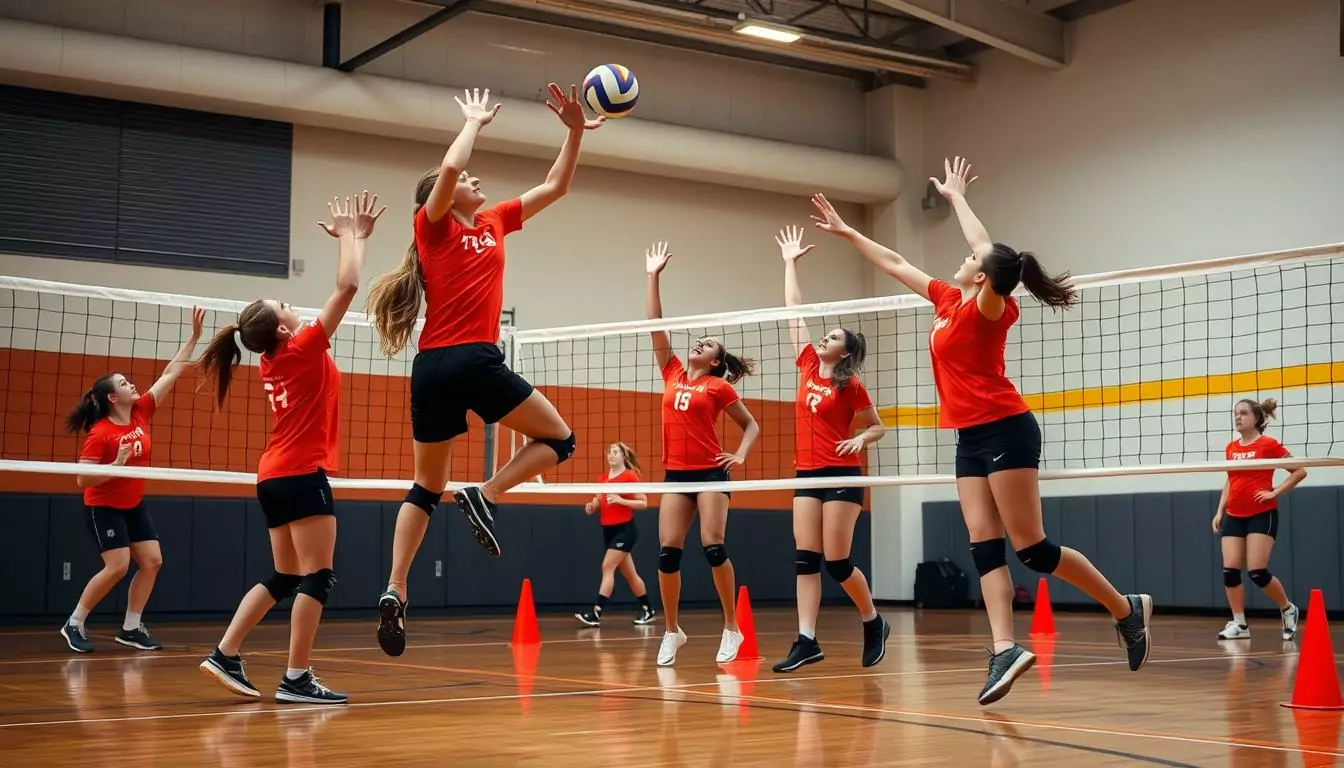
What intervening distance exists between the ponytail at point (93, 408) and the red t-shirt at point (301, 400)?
4154 mm

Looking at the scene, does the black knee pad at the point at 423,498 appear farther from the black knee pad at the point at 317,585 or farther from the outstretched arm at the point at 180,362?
the outstretched arm at the point at 180,362

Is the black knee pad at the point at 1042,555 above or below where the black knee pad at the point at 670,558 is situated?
above

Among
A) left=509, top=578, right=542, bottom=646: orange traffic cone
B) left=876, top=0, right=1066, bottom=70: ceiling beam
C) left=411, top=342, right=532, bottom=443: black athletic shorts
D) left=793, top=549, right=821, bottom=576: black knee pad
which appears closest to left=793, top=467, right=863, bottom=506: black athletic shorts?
left=793, top=549, right=821, bottom=576: black knee pad

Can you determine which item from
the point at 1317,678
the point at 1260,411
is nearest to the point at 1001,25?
the point at 1260,411

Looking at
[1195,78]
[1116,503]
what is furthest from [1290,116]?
[1116,503]

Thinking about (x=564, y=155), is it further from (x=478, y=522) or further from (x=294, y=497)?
(x=294, y=497)

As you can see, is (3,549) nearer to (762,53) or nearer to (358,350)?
(358,350)

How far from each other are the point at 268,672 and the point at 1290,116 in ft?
39.0

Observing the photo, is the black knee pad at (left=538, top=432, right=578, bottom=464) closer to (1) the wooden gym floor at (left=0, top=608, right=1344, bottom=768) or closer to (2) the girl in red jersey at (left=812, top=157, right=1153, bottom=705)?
(1) the wooden gym floor at (left=0, top=608, right=1344, bottom=768)

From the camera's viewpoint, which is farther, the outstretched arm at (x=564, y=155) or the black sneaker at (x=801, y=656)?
the black sneaker at (x=801, y=656)

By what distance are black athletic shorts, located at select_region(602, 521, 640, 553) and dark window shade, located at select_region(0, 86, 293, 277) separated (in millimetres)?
4591

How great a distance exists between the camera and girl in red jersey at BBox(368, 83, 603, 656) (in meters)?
5.36

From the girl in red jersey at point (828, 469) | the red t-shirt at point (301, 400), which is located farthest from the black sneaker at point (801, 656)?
the red t-shirt at point (301, 400)

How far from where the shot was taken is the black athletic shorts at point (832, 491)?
24.9ft
